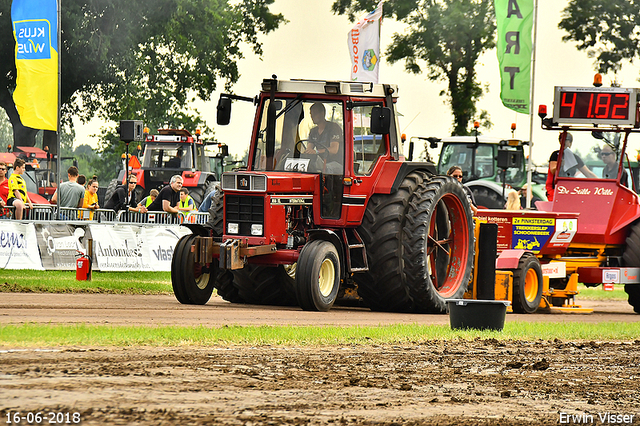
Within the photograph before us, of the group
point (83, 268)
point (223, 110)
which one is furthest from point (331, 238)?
point (83, 268)

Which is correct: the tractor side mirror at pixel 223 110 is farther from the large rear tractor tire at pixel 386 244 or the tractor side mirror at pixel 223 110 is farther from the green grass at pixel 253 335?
the green grass at pixel 253 335

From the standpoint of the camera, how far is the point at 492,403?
6.04 metres

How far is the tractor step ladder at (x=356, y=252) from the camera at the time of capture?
12.1 m

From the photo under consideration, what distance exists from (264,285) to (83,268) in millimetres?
4226

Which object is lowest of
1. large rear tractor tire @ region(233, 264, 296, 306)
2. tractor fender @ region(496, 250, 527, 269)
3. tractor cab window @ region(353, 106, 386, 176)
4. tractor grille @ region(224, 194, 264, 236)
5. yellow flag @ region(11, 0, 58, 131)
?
large rear tractor tire @ region(233, 264, 296, 306)

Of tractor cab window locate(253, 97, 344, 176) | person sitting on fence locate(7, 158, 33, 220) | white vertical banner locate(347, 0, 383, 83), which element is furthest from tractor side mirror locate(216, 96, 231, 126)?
white vertical banner locate(347, 0, 383, 83)

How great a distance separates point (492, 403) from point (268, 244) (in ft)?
19.8

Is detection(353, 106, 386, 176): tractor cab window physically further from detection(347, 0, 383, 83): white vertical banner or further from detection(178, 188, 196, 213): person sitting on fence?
detection(347, 0, 383, 83): white vertical banner

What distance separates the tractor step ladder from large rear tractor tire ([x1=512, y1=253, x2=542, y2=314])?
2936mm

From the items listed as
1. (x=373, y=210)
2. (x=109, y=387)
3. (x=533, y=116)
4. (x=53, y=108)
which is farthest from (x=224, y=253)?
(x=533, y=116)

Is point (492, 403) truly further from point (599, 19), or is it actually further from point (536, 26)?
point (599, 19)

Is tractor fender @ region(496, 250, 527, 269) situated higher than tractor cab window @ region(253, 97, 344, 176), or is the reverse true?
tractor cab window @ region(253, 97, 344, 176)

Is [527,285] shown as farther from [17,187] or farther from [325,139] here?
[17,187]

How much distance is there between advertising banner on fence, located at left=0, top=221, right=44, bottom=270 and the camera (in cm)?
1697
